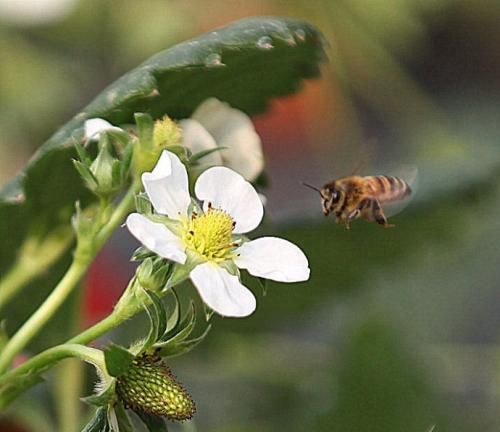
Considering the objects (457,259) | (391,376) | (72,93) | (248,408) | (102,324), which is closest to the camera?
(102,324)

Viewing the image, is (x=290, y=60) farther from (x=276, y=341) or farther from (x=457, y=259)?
(x=457, y=259)

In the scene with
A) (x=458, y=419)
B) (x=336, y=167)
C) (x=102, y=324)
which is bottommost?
(x=336, y=167)

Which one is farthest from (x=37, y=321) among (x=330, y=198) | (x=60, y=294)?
(x=330, y=198)

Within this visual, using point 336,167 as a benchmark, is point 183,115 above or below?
above

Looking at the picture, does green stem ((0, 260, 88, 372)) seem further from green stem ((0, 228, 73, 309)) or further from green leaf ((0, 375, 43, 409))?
green stem ((0, 228, 73, 309))

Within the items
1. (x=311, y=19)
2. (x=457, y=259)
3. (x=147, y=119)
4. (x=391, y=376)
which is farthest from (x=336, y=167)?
(x=147, y=119)

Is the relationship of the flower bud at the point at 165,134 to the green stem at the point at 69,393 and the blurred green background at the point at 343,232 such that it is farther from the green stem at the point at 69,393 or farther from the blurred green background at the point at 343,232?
the green stem at the point at 69,393

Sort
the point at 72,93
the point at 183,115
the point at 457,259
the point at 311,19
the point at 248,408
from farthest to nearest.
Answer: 1. the point at 72,93
2. the point at 311,19
3. the point at 457,259
4. the point at 248,408
5. the point at 183,115
